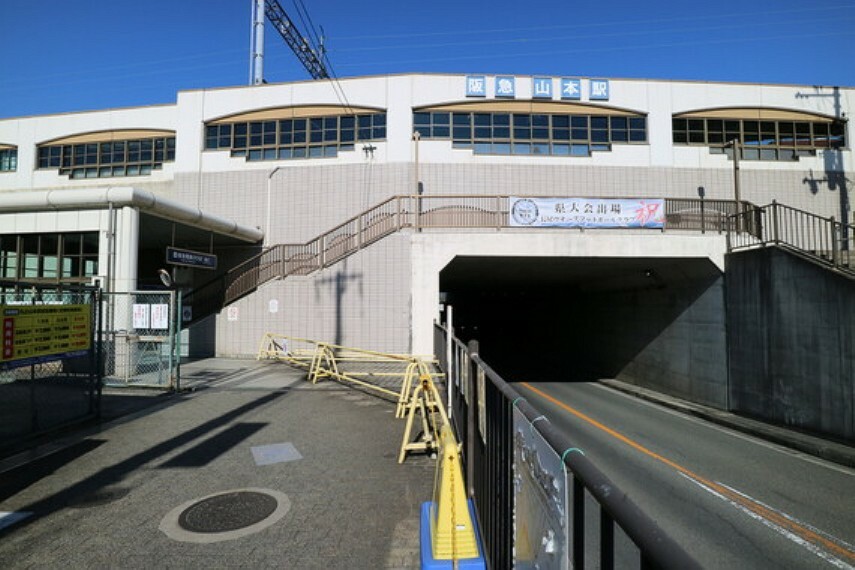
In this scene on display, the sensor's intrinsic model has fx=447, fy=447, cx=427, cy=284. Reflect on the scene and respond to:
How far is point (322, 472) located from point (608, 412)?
346 inches

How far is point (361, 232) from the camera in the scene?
16.6m

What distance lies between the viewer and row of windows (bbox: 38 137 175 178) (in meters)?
23.5

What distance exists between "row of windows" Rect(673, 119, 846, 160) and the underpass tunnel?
962 centimetres

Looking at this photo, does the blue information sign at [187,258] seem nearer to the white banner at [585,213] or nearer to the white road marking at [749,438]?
the white banner at [585,213]

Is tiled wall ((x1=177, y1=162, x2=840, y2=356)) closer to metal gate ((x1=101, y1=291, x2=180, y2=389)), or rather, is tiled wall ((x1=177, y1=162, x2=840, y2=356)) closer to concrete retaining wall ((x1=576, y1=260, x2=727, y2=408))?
concrete retaining wall ((x1=576, y1=260, x2=727, y2=408))

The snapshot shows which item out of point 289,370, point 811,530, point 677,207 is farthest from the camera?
point 677,207

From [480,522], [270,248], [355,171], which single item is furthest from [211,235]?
[480,522]

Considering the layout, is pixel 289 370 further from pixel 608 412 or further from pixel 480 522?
pixel 480 522

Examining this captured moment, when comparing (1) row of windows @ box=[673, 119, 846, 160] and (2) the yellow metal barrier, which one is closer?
(2) the yellow metal barrier

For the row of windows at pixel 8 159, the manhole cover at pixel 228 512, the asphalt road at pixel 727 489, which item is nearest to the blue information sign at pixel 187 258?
the manhole cover at pixel 228 512

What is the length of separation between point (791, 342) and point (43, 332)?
1518 centimetres

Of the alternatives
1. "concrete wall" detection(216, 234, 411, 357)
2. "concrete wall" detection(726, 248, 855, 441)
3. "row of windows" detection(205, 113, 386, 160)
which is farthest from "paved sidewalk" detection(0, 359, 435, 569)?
"row of windows" detection(205, 113, 386, 160)

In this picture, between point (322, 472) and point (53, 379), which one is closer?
point (322, 472)

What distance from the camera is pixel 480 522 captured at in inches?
156
